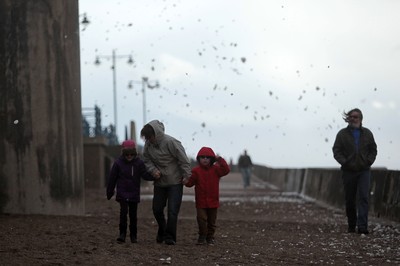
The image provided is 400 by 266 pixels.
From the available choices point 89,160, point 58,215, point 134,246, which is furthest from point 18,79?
point 89,160

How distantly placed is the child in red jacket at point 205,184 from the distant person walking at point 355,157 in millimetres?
2794

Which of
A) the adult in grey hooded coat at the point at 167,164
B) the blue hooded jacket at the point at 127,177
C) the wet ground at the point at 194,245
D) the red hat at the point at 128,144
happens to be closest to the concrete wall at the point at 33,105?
the wet ground at the point at 194,245

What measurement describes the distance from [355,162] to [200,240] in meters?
3.25

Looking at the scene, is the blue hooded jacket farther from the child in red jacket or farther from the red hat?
the child in red jacket

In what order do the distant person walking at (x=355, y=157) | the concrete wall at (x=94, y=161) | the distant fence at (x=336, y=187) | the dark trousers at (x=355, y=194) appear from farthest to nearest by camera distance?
the concrete wall at (x=94, y=161) < the distant fence at (x=336, y=187) < the distant person walking at (x=355, y=157) < the dark trousers at (x=355, y=194)

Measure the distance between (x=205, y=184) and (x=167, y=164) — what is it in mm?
548

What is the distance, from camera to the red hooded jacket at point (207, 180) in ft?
32.8

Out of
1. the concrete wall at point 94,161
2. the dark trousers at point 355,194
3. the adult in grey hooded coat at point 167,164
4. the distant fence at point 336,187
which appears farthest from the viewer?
the concrete wall at point 94,161

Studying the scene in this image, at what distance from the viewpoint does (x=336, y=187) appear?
1923cm

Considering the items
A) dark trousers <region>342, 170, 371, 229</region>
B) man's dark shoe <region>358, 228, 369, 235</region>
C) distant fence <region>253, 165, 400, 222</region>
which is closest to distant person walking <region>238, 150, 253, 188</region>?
distant fence <region>253, 165, 400, 222</region>

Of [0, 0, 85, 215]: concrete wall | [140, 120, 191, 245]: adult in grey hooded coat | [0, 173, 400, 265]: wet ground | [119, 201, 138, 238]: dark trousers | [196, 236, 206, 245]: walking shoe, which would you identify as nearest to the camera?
[0, 173, 400, 265]: wet ground

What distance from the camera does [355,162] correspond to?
12008 millimetres

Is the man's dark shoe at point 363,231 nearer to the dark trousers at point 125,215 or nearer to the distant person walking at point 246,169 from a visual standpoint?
the dark trousers at point 125,215

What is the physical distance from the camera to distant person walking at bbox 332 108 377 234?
12.0 meters
